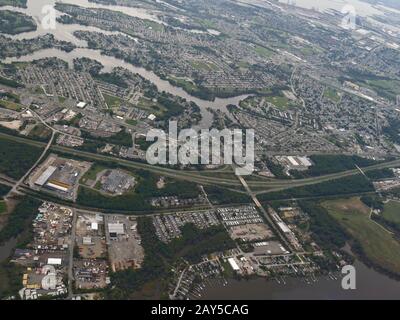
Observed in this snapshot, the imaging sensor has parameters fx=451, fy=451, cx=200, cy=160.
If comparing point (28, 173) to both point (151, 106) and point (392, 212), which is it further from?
point (392, 212)

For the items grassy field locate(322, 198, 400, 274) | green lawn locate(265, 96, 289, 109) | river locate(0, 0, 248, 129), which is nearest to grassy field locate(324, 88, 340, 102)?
green lawn locate(265, 96, 289, 109)

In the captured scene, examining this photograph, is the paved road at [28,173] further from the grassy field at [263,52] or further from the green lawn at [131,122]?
the grassy field at [263,52]

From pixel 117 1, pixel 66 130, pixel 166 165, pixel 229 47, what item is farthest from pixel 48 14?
pixel 166 165

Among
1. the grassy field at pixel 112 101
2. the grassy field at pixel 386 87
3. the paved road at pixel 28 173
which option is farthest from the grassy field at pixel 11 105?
the grassy field at pixel 386 87

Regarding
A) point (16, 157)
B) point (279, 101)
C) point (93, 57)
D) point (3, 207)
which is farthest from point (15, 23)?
point (3, 207)

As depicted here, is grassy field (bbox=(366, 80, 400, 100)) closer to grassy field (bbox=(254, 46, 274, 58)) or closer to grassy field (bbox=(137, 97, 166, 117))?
grassy field (bbox=(254, 46, 274, 58))

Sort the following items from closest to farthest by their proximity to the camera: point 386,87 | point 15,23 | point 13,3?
point 15,23
point 13,3
point 386,87
